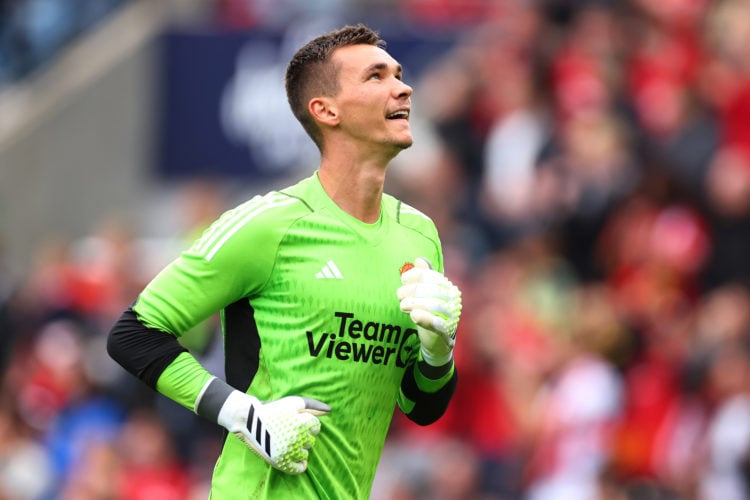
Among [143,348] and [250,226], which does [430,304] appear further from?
[143,348]

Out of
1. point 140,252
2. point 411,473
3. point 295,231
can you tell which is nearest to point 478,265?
point 411,473

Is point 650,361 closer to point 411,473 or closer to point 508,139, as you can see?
point 411,473

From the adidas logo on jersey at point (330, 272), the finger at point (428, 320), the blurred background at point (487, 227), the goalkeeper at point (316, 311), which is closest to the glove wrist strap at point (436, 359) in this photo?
the goalkeeper at point (316, 311)

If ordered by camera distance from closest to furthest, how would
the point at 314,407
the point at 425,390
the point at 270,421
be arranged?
the point at 270,421 → the point at 314,407 → the point at 425,390

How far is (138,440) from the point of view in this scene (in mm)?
10727

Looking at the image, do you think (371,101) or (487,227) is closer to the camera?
(371,101)

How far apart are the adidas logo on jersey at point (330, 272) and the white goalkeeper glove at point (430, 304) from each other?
0.22 metres

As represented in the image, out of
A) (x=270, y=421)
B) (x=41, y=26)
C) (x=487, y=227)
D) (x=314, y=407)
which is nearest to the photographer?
(x=270, y=421)

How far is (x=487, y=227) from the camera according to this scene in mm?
11500

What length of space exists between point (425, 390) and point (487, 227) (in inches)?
243

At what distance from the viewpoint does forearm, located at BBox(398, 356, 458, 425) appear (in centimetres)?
531

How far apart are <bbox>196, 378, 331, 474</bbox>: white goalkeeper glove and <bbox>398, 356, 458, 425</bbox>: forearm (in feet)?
1.53

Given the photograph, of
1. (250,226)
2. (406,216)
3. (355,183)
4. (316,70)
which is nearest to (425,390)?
(406,216)

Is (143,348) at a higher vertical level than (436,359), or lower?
lower
